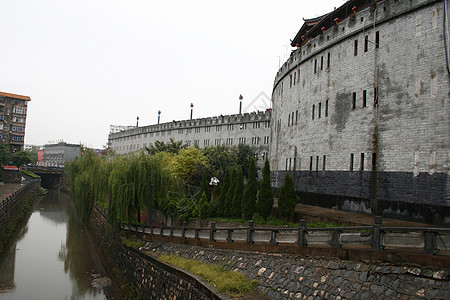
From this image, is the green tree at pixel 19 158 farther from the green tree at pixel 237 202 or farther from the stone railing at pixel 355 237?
the stone railing at pixel 355 237

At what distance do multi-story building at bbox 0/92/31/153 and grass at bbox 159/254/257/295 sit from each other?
69572 mm

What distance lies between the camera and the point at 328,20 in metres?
25.2

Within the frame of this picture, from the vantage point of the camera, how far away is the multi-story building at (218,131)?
45375 millimetres

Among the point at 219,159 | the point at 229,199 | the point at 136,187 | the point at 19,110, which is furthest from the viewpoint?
the point at 19,110

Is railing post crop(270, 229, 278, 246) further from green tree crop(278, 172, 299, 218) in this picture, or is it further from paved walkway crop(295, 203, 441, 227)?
green tree crop(278, 172, 299, 218)

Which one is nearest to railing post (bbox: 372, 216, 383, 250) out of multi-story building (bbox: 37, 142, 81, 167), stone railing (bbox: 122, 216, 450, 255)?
stone railing (bbox: 122, 216, 450, 255)

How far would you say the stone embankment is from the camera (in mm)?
7516

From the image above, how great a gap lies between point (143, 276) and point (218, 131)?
114ft

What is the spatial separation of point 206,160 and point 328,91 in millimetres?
15362

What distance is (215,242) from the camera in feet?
49.1

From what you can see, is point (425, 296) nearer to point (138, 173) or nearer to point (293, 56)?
point (138, 173)

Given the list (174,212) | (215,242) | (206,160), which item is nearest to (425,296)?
(215,242)

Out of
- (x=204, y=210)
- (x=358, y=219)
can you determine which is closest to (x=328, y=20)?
(x=358, y=219)

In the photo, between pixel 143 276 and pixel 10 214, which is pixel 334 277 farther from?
pixel 10 214
